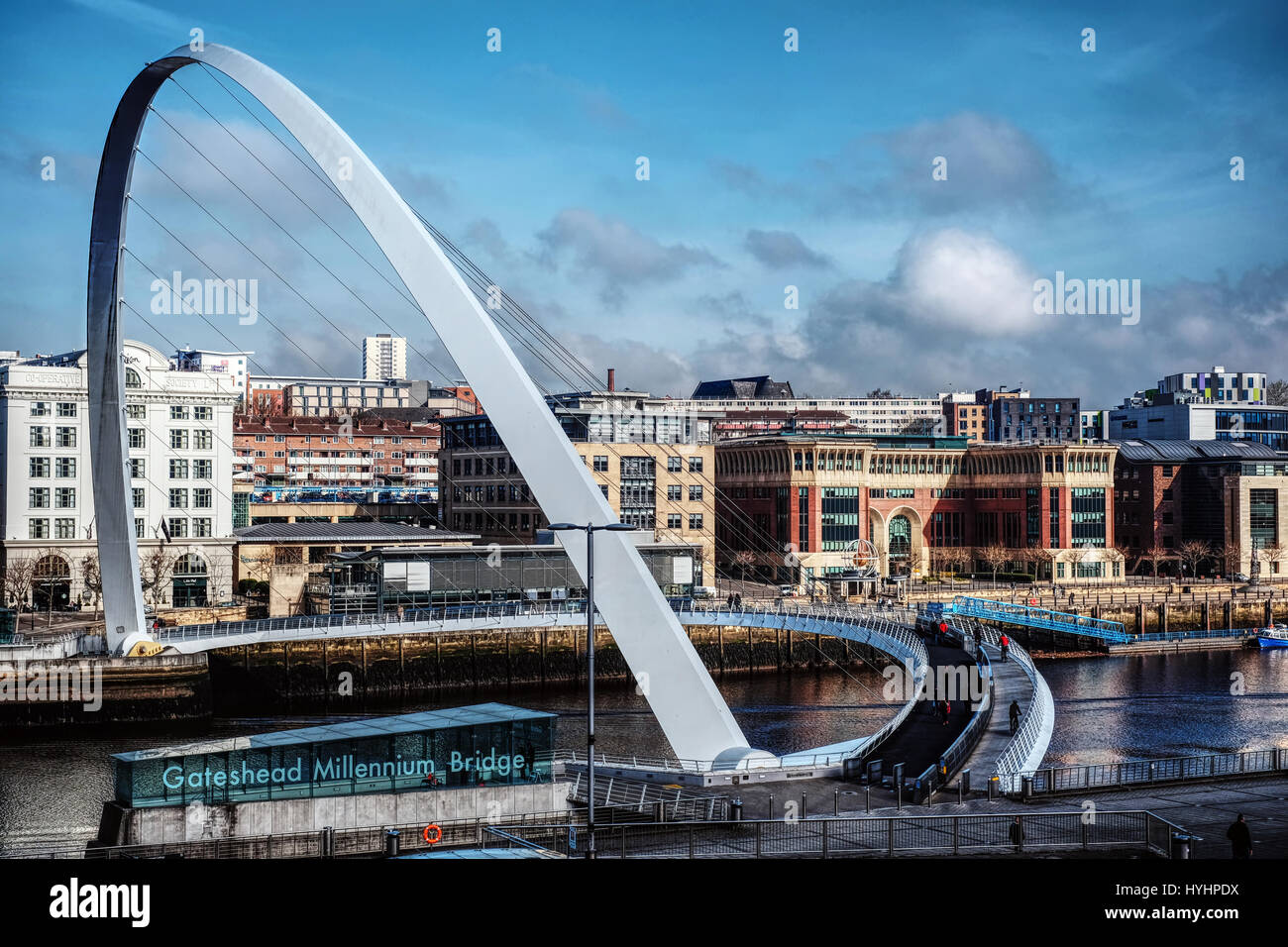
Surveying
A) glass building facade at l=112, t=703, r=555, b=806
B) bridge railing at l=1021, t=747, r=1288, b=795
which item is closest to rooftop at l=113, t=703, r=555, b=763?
glass building facade at l=112, t=703, r=555, b=806

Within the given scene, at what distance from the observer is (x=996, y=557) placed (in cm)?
7194

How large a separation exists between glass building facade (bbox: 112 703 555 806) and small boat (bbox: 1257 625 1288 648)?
48501 millimetres

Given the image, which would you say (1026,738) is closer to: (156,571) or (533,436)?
(533,436)

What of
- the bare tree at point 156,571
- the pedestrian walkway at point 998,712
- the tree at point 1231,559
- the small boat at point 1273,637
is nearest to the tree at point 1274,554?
the tree at point 1231,559

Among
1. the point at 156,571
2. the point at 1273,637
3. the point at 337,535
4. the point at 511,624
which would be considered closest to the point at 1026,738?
the point at 511,624

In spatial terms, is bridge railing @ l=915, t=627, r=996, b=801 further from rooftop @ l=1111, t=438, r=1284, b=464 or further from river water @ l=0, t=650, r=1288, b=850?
rooftop @ l=1111, t=438, r=1284, b=464

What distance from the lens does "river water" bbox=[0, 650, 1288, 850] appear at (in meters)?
27.8

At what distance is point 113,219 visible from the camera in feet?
100

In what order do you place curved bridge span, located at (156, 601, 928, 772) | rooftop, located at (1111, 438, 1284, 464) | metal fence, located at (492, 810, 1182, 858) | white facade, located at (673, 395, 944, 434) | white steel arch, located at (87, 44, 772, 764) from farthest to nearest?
white facade, located at (673, 395, 944, 434) → rooftop, located at (1111, 438, 1284, 464) → curved bridge span, located at (156, 601, 928, 772) → white steel arch, located at (87, 44, 772, 764) → metal fence, located at (492, 810, 1182, 858)

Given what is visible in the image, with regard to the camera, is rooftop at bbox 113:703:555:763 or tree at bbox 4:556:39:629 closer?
rooftop at bbox 113:703:555:763

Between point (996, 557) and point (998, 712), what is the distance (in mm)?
46891

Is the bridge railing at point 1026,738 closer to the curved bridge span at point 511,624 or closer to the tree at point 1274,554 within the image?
the curved bridge span at point 511,624
